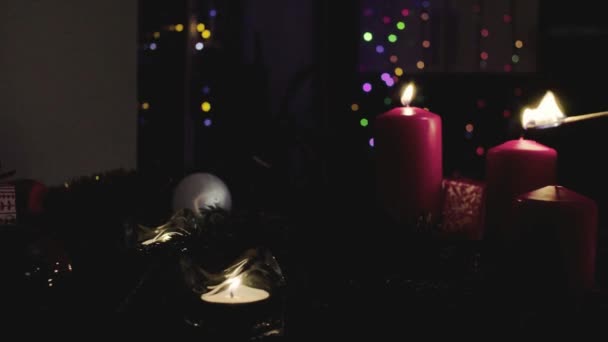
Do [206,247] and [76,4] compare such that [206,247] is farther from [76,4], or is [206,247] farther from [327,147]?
[327,147]

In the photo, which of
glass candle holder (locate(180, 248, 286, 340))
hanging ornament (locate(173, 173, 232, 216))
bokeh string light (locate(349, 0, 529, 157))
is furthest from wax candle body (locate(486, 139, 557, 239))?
bokeh string light (locate(349, 0, 529, 157))

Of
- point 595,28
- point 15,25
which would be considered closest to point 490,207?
point 595,28

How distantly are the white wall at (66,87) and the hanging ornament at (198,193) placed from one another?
1.64ft

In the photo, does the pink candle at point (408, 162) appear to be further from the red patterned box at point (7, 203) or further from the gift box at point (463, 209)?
the red patterned box at point (7, 203)

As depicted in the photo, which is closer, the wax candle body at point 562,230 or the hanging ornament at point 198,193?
the wax candle body at point 562,230

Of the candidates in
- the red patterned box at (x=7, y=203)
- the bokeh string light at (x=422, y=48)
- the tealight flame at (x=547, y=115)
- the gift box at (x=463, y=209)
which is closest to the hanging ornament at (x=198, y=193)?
the red patterned box at (x=7, y=203)

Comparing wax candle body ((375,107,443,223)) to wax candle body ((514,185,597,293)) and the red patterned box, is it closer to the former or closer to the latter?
wax candle body ((514,185,597,293))

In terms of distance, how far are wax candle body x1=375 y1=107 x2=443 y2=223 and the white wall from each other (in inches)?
33.8

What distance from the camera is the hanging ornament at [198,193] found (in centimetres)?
95

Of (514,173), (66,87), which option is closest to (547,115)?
(514,173)

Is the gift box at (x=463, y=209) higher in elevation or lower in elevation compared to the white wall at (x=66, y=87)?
lower

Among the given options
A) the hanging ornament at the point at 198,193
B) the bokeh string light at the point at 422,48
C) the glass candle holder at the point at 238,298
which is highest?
the bokeh string light at the point at 422,48

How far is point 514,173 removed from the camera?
0.73 meters

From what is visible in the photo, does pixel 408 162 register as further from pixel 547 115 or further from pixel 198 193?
pixel 198 193
